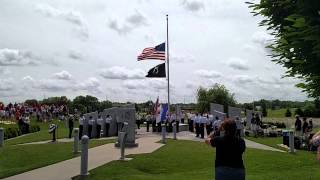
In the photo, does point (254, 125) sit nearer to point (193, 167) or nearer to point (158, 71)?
point (158, 71)

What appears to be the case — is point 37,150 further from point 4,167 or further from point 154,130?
point 154,130

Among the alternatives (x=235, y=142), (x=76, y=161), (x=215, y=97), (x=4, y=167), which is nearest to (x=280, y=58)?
(x=235, y=142)

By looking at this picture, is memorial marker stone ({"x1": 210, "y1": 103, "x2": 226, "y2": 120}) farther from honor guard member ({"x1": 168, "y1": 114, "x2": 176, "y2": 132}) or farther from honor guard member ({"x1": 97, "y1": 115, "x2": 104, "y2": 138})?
honor guard member ({"x1": 97, "y1": 115, "x2": 104, "y2": 138})

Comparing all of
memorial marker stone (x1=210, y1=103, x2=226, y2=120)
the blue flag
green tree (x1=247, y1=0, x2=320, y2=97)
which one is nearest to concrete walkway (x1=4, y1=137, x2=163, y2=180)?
green tree (x1=247, y1=0, x2=320, y2=97)

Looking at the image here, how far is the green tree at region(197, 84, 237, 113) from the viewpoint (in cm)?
8819

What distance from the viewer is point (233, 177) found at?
827 centimetres

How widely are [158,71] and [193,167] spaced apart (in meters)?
24.4

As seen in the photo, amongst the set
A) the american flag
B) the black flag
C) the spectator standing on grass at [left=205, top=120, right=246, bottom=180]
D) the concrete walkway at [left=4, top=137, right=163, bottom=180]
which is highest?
the american flag

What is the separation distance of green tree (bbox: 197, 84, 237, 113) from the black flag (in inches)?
1784

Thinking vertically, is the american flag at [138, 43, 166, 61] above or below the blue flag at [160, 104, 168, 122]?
above

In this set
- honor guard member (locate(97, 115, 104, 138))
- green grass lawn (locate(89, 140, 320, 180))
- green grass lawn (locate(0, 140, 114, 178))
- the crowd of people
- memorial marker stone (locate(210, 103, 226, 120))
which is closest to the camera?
green grass lawn (locate(89, 140, 320, 180))

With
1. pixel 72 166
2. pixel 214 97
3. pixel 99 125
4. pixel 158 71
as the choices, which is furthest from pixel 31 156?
pixel 214 97

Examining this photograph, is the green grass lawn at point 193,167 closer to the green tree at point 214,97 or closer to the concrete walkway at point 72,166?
the concrete walkway at point 72,166

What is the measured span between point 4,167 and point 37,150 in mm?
4490
